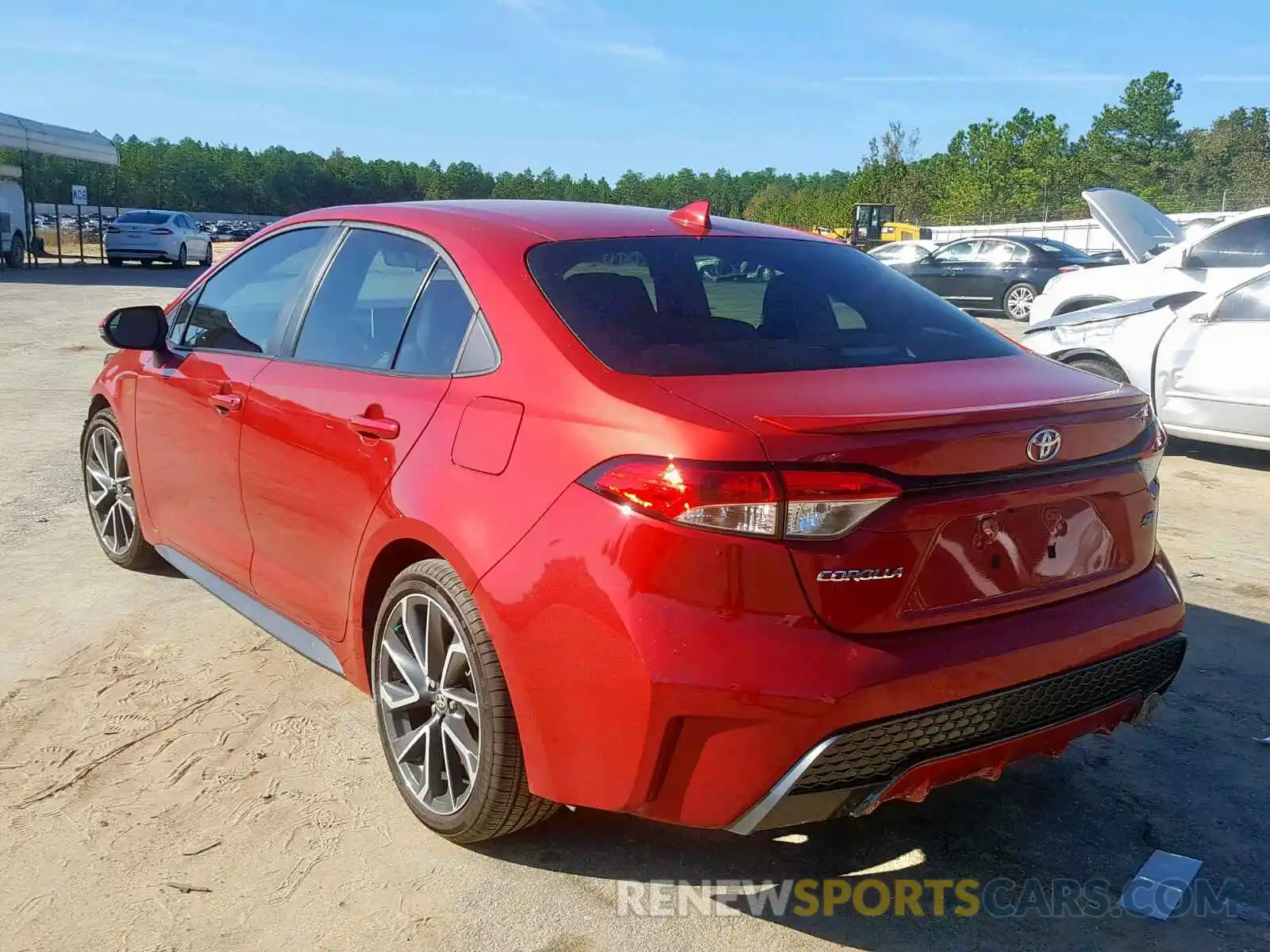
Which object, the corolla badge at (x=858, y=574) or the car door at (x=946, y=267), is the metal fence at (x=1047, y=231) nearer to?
the car door at (x=946, y=267)

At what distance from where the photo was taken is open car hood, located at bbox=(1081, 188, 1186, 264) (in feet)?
37.0

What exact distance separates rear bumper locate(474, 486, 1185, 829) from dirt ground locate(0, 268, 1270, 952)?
0.45m

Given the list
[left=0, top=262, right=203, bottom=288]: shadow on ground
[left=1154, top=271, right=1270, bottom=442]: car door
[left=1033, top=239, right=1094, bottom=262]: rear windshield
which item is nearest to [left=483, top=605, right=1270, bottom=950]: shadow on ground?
[left=1154, top=271, right=1270, bottom=442]: car door

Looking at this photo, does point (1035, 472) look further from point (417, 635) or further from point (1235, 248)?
point (1235, 248)

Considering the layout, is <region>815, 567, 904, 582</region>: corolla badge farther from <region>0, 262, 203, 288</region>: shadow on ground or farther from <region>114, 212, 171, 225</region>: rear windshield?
<region>114, 212, 171, 225</region>: rear windshield

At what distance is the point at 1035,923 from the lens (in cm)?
269

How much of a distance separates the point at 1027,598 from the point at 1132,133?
9938 centimetres

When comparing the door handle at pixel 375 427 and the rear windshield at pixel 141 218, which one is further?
the rear windshield at pixel 141 218

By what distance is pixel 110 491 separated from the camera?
508 centimetres

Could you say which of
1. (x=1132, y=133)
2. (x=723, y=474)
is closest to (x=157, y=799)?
(x=723, y=474)

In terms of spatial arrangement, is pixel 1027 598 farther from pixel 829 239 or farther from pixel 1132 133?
pixel 1132 133

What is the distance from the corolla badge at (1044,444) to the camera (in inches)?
100.0

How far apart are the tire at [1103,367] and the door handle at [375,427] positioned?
599cm

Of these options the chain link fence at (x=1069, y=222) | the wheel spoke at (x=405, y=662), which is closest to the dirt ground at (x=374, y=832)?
the wheel spoke at (x=405, y=662)
